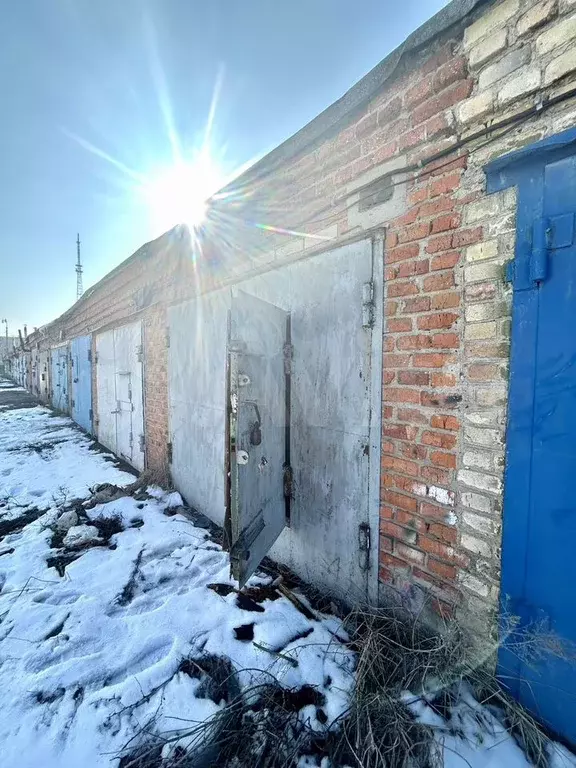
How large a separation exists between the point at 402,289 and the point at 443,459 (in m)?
0.92

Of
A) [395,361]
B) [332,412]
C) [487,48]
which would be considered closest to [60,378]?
[332,412]

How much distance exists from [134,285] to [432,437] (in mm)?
5274

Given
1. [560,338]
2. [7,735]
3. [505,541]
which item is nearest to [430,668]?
[505,541]

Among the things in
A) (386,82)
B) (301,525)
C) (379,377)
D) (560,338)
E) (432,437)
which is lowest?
(301,525)

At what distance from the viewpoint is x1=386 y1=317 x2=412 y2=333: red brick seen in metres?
1.77

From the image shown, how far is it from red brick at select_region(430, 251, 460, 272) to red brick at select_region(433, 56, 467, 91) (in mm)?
806

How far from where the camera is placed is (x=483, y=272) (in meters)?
1.50

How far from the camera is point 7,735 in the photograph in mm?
1440

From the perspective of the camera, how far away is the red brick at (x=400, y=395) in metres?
1.76

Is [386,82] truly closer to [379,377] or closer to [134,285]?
[379,377]

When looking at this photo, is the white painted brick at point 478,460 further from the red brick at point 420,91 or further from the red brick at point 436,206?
the red brick at point 420,91

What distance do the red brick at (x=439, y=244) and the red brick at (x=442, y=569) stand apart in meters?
1.59

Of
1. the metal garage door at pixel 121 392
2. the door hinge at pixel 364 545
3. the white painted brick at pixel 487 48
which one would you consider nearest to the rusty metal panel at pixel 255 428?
the door hinge at pixel 364 545

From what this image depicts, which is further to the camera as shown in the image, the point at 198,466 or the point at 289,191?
the point at 198,466
